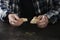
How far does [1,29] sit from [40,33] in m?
0.24

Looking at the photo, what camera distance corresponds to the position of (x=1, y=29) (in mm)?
986

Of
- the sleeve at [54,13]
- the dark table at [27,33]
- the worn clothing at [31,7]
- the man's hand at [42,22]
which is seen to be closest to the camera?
the dark table at [27,33]

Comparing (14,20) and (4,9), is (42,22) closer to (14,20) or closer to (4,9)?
(14,20)

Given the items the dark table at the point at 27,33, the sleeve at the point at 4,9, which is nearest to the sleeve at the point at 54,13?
the dark table at the point at 27,33

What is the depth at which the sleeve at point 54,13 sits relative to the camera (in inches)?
44.2

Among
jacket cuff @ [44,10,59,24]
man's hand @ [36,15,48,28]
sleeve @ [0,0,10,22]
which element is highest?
sleeve @ [0,0,10,22]

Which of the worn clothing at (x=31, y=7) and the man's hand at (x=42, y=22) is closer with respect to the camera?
the man's hand at (x=42, y=22)

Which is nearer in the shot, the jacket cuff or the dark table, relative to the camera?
the dark table

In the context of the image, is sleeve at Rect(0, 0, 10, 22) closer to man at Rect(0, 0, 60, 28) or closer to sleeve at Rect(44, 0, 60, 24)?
man at Rect(0, 0, 60, 28)

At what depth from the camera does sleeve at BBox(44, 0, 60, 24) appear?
1.12m

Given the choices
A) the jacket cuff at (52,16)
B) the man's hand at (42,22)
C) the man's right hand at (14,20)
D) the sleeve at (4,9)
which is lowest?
the jacket cuff at (52,16)

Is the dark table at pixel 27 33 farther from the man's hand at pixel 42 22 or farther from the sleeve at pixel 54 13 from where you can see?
the sleeve at pixel 54 13

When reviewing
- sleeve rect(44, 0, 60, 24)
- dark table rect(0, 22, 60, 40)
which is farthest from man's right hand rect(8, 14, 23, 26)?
sleeve rect(44, 0, 60, 24)

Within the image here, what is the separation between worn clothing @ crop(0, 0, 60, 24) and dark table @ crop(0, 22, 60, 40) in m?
0.28
